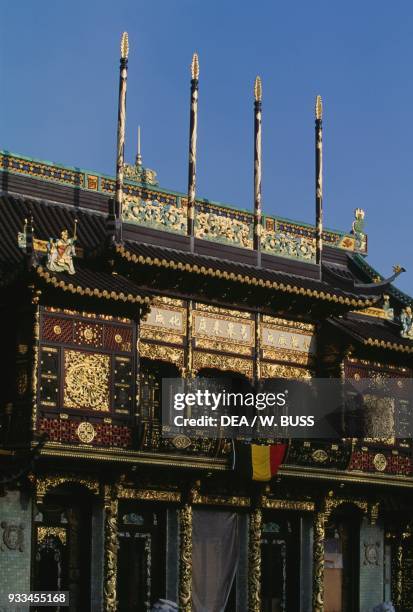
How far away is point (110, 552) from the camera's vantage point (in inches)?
1385

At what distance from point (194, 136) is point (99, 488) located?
1060 cm

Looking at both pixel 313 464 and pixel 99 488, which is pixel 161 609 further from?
pixel 313 464

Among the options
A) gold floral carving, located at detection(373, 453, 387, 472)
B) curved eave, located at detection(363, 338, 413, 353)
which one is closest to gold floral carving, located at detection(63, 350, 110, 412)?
curved eave, located at detection(363, 338, 413, 353)

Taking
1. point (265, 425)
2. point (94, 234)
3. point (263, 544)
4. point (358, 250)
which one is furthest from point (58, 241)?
point (358, 250)

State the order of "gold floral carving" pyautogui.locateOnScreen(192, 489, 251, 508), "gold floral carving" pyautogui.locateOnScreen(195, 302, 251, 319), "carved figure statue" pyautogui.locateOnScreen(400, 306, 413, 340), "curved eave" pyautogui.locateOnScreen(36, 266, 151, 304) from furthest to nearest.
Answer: "carved figure statue" pyautogui.locateOnScreen(400, 306, 413, 340)
"gold floral carving" pyautogui.locateOnScreen(195, 302, 251, 319)
"gold floral carving" pyautogui.locateOnScreen(192, 489, 251, 508)
"curved eave" pyautogui.locateOnScreen(36, 266, 151, 304)

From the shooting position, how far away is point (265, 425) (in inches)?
1561

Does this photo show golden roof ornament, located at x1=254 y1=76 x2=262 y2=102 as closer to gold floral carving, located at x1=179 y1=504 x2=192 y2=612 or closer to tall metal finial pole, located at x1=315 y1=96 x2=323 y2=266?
tall metal finial pole, located at x1=315 y1=96 x2=323 y2=266

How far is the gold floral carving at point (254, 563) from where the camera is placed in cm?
3828

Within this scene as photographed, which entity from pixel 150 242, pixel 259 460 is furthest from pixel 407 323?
pixel 150 242

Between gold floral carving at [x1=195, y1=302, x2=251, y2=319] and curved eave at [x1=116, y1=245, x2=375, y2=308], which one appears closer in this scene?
curved eave at [x1=116, y1=245, x2=375, y2=308]

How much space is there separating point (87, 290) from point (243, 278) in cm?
554

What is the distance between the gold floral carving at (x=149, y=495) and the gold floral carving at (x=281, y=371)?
472 cm

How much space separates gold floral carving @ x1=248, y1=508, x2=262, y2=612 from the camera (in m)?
38.3

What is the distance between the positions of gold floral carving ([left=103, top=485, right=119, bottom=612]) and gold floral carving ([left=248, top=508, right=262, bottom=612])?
4630 mm
